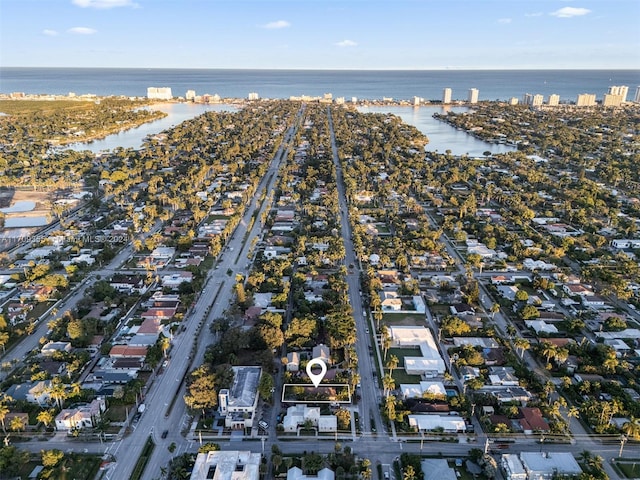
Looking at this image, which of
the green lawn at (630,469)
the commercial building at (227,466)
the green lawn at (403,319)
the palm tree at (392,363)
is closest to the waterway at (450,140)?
the green lawn at (403,319)

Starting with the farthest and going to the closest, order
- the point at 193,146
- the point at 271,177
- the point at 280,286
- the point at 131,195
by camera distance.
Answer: the point at 193,146 → the point at 271,177 → the point at 131,195 → the point at 280,286

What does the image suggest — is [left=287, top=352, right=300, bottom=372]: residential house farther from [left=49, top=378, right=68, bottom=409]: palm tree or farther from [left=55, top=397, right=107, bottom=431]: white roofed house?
[left=49, top=378, right=68, bottom=409]: palm tree

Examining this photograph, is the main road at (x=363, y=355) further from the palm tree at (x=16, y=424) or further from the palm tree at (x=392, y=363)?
the palm tree at (x=16, y=424)

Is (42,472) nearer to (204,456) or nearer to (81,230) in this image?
(204,456)

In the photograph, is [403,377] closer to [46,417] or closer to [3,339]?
[46,417]

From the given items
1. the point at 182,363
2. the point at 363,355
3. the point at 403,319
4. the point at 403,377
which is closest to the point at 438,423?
the point at 403,377

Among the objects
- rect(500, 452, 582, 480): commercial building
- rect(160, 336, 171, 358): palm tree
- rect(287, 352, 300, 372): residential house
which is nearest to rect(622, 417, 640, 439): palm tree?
rect(500, 452, 582, 480): commercial building

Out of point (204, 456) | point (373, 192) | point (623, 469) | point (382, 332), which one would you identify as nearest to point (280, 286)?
point (382, 332)
